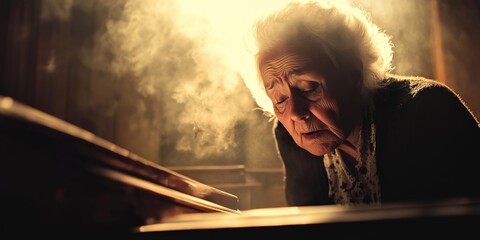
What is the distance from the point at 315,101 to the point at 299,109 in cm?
11

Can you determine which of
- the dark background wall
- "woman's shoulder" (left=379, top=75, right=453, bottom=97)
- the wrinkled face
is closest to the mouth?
the wrinkled face

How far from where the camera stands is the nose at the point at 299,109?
7.55 feet

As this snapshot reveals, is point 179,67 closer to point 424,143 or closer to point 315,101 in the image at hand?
point 315,101

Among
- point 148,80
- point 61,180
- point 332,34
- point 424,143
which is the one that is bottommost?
point 61,180

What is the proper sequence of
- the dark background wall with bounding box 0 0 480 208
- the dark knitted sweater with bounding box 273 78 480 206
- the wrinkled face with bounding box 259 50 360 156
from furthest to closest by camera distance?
the dark background wall with bounding box 0 0 480 208, the wrinkled face with bounding box 259 50 360 156, the dark knitted sweater with bounding box 273 78 480 206

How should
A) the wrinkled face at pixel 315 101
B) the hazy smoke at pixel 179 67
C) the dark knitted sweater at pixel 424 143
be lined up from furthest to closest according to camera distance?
the hazy smoke at pixel 179 67 < the wrinkled face at pixel 315 101 < the dark knitted sweater at pixel 424 143

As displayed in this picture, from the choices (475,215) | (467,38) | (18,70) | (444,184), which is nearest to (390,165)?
(444,184)

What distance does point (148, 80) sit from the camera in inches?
217

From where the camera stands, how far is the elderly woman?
1917 mm

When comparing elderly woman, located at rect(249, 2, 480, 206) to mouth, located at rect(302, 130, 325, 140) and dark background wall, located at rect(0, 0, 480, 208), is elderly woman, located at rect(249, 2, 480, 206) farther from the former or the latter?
dark background wall, located at rect(0, 0, 480, 208)

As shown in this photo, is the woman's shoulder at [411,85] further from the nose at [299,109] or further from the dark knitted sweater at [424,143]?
the nose at [299,109]

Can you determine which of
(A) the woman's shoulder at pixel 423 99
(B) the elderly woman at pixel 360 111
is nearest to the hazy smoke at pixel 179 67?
(B) the elderly woman at pixel 360 111

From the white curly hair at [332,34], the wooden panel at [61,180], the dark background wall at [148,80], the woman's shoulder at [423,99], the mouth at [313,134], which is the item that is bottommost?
the wooden panel at [61,180]

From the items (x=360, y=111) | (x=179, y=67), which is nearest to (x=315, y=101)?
(x=360, y=111)
